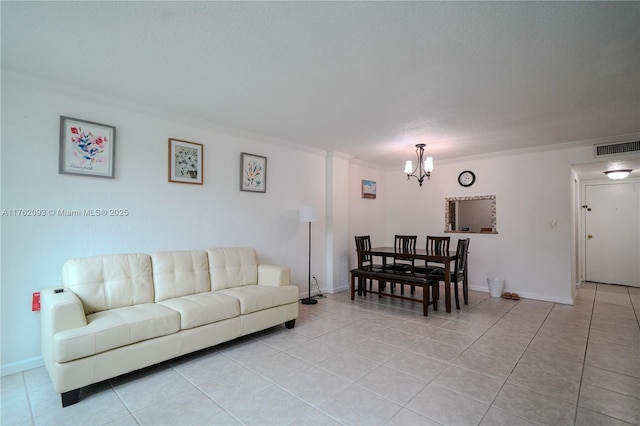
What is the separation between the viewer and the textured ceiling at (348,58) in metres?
1.69

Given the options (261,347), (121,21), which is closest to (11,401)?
(261,347)

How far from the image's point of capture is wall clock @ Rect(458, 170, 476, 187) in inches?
211

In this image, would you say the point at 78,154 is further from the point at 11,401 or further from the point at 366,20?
the point at 366,20

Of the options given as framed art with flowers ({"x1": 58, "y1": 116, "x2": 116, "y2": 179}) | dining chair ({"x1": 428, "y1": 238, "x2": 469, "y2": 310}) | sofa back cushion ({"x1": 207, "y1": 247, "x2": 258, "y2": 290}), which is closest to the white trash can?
dining chair ({"x1": 428, "y1": 238, "x2": 469, "y2": 310})

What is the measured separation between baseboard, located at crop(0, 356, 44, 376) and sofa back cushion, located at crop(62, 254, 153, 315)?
1.99 feet

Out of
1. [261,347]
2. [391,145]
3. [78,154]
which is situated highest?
[391,145]

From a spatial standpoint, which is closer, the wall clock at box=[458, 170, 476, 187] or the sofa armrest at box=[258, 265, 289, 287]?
the sofa armrest at box=[258, 265, 289, 287]

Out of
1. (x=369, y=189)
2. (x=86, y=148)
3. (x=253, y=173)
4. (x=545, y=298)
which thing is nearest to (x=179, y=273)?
(x=86, y=148)

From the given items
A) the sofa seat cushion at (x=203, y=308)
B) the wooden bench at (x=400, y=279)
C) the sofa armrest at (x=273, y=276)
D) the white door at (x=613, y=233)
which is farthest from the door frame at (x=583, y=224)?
the sofa seat cushion at (x=203, y=308)

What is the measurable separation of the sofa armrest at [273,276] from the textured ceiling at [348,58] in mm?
1765

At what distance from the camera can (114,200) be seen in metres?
2.91

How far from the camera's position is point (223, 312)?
2.76 meters

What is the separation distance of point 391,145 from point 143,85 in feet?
10.8

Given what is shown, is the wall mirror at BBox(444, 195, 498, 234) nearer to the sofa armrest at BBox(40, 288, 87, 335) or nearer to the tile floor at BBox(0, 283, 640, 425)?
the tile floor at BBox(0, 283, 640, 425)
